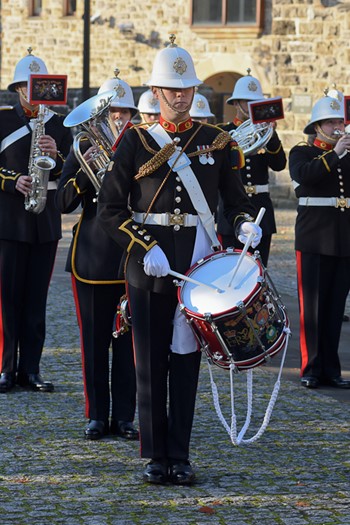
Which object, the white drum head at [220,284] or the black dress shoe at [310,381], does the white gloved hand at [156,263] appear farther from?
the black dress shoe at [310,381]

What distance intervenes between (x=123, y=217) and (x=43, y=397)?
2.30 m

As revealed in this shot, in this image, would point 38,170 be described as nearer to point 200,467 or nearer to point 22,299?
point 22,299

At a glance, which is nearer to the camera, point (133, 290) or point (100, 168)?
point (133, 290)

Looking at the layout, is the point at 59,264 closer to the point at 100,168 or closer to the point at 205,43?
the point at 100,168

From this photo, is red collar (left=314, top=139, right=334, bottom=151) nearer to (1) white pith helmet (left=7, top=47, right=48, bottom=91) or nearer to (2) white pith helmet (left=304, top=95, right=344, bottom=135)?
(2) white pith helmet (left=304, top=95, right=344, bottom=135)

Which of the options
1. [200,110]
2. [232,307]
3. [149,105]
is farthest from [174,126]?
[200,110]

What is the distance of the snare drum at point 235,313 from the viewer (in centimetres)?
572

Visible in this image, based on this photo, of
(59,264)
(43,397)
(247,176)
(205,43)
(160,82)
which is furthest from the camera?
(205,43)

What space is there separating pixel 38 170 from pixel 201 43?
66.6 feet

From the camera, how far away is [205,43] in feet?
91.6

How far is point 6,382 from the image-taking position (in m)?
8.25

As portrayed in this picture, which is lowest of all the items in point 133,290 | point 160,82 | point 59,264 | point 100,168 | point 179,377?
point 59,264

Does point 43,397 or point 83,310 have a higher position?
point 83,310

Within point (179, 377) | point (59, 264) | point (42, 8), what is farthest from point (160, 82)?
point (42, 8)
